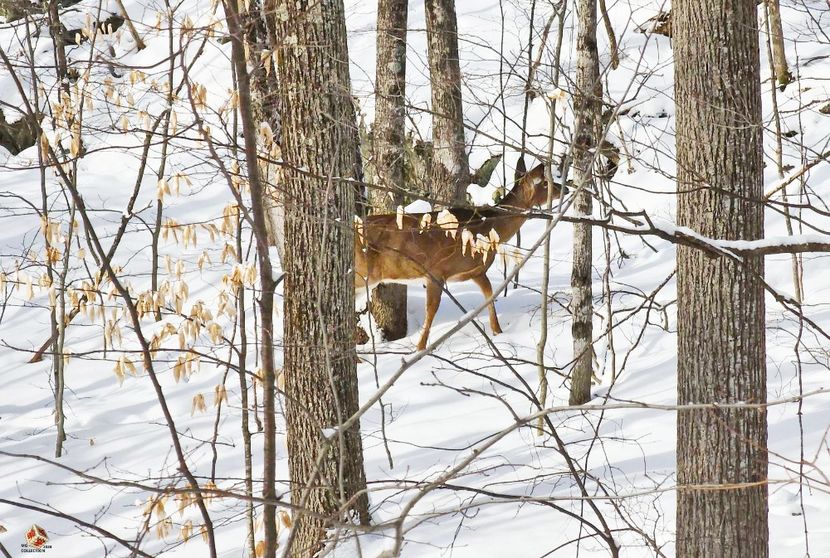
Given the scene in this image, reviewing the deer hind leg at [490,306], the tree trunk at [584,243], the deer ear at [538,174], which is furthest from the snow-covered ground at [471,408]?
the deer ear at [538,174]

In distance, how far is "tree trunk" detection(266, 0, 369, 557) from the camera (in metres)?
4.87

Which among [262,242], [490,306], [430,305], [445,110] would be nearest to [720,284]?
[262,242]

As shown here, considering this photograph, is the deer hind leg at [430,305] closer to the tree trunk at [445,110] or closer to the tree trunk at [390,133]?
the tree trunk at [390,133]

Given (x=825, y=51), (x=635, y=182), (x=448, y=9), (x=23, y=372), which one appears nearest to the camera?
(x=448, y=9)

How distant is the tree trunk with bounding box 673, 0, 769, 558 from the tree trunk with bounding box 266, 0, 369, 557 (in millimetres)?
1821

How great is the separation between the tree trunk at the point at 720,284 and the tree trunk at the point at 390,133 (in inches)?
198

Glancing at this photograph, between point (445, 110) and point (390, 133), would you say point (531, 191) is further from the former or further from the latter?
point (390, 133)

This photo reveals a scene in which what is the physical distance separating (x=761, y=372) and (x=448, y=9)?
651 cm

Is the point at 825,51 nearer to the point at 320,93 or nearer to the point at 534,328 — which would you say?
the point at 534,328

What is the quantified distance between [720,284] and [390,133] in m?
5.60

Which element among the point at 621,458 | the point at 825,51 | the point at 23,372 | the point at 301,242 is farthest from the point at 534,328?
the point at 825,51

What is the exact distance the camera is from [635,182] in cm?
1216

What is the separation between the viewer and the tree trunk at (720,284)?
13.5 feet

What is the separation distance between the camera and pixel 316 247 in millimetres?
4988
